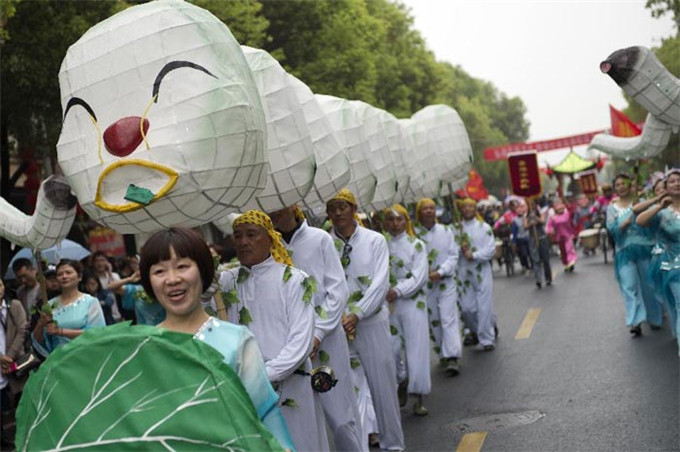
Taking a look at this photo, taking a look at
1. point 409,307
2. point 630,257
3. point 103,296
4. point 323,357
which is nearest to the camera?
point 323,357

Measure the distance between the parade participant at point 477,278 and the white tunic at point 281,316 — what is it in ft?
24.6

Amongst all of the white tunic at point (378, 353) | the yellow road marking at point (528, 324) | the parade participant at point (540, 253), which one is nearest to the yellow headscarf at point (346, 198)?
the white tunic at point (378, 353)

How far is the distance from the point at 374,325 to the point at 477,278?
574 cm

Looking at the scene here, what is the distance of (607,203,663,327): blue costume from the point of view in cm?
1215

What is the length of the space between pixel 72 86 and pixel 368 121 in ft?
16.0

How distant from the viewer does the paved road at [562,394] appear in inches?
311

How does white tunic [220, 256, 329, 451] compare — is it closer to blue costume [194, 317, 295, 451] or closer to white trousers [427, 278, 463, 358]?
blue costume [194, 317, 295, 451]

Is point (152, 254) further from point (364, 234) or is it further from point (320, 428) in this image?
point (364, 234)

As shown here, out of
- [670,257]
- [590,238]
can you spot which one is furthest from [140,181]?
[590,238]

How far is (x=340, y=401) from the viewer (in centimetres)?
690

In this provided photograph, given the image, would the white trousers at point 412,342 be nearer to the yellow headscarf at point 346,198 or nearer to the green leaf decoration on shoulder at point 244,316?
the yellow headscarf at point 346,198

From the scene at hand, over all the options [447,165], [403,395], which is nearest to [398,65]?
[447,165]

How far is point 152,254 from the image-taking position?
3879 mm

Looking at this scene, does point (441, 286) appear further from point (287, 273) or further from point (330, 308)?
point (287, 273)
